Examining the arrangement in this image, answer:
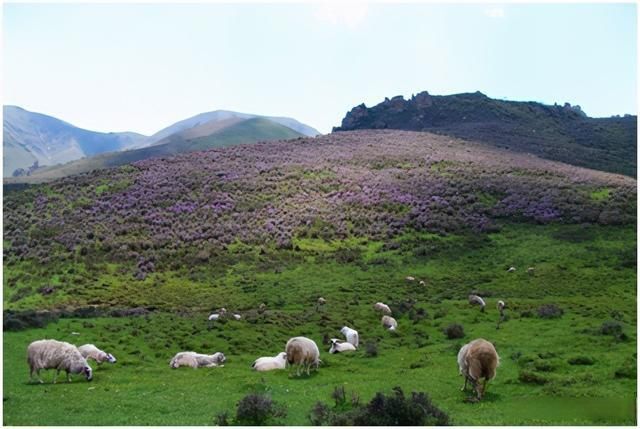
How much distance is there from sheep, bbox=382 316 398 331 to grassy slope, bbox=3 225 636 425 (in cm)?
46

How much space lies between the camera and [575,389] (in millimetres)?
16516

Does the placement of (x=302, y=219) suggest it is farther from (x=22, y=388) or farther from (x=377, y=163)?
(x=22, y=388)

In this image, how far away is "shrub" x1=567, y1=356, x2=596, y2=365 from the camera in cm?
1989

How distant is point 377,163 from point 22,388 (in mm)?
72749

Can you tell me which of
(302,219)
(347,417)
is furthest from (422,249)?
(347,417)

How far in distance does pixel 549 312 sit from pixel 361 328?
11.0 m

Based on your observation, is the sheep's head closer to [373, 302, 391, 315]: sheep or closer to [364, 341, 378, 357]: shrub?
[364, 341, 378, 357]: shrub

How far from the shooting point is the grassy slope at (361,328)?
15875mm

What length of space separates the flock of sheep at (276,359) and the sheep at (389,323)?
361 centimetres

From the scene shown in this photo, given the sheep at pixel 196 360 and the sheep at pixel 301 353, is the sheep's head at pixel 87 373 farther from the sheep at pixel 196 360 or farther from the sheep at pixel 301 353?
the sheep at pixel 301 353

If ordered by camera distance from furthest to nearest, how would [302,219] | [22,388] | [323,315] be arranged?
1. [302,219]
2. [323,315]
3. [22,388]

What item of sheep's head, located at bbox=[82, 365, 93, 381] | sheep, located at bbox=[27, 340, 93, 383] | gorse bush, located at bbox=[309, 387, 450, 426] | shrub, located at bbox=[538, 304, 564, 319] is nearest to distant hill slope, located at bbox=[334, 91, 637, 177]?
shrub, located at bbox=[538, 304, 564, 319]

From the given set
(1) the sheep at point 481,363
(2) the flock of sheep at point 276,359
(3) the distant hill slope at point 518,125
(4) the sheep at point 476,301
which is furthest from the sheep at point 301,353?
(3) the distant hill slope at point 518,125

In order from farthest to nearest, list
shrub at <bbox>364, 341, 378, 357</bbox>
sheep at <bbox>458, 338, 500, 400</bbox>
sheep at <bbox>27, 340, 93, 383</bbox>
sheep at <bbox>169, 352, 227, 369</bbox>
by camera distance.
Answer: shrub at <bbox>364, 341, 378, 357</bbox> → sheep at <bbox>169, 352, 227, 369</bbox> → sheep at <bbox>27, 340, 93, 383</bbox> → sheep at <bbox>458, 338, 500, 400</bbox>
